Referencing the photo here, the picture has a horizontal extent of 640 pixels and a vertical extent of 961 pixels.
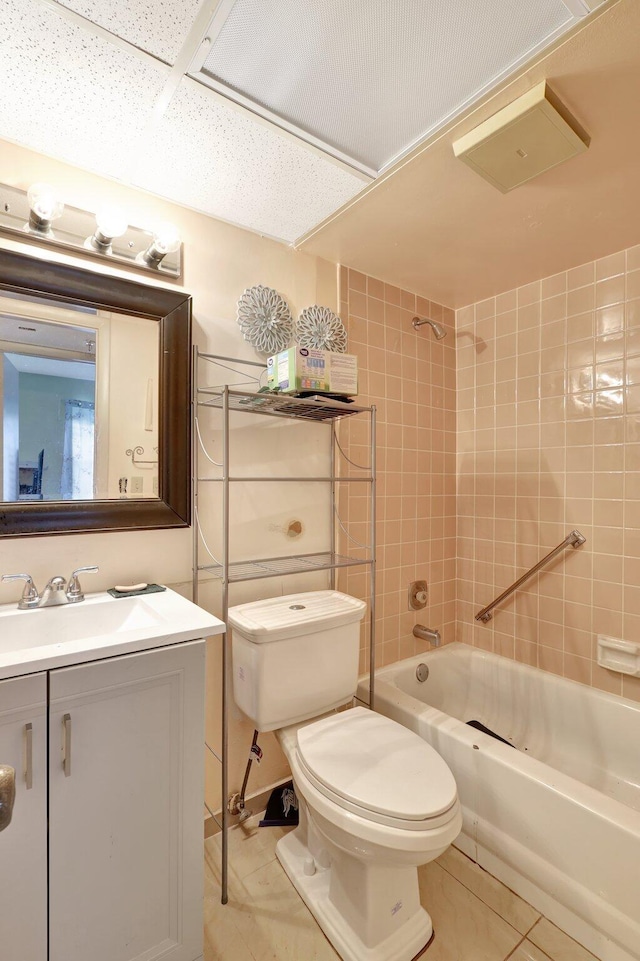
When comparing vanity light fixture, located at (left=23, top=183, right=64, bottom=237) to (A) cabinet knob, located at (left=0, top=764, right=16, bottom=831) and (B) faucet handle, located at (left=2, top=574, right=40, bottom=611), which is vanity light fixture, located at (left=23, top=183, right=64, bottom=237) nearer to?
(B) faucet handle, located at (left=2, top=574, right=40, bottom=611)

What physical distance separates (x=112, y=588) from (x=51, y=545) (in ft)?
0.70

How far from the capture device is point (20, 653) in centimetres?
87

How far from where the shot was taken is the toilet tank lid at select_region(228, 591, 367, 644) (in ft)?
4.54

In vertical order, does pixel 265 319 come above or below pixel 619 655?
above

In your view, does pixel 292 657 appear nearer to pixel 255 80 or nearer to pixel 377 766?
pixel 377 766

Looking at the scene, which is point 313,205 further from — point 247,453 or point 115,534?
point 115,534

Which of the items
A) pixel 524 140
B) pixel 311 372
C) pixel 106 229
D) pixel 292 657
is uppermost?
pixel 524 140

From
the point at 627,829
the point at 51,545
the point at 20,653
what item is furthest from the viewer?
the point at 51,545

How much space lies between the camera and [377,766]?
1.20 metres

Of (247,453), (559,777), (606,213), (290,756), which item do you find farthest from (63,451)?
(606,213)

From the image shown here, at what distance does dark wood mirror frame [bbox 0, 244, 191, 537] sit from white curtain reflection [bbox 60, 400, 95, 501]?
4cm

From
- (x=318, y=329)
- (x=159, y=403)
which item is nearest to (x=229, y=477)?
(x=159, y=403)

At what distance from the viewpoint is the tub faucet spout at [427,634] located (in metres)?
1.94

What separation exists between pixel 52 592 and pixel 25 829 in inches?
20.5
